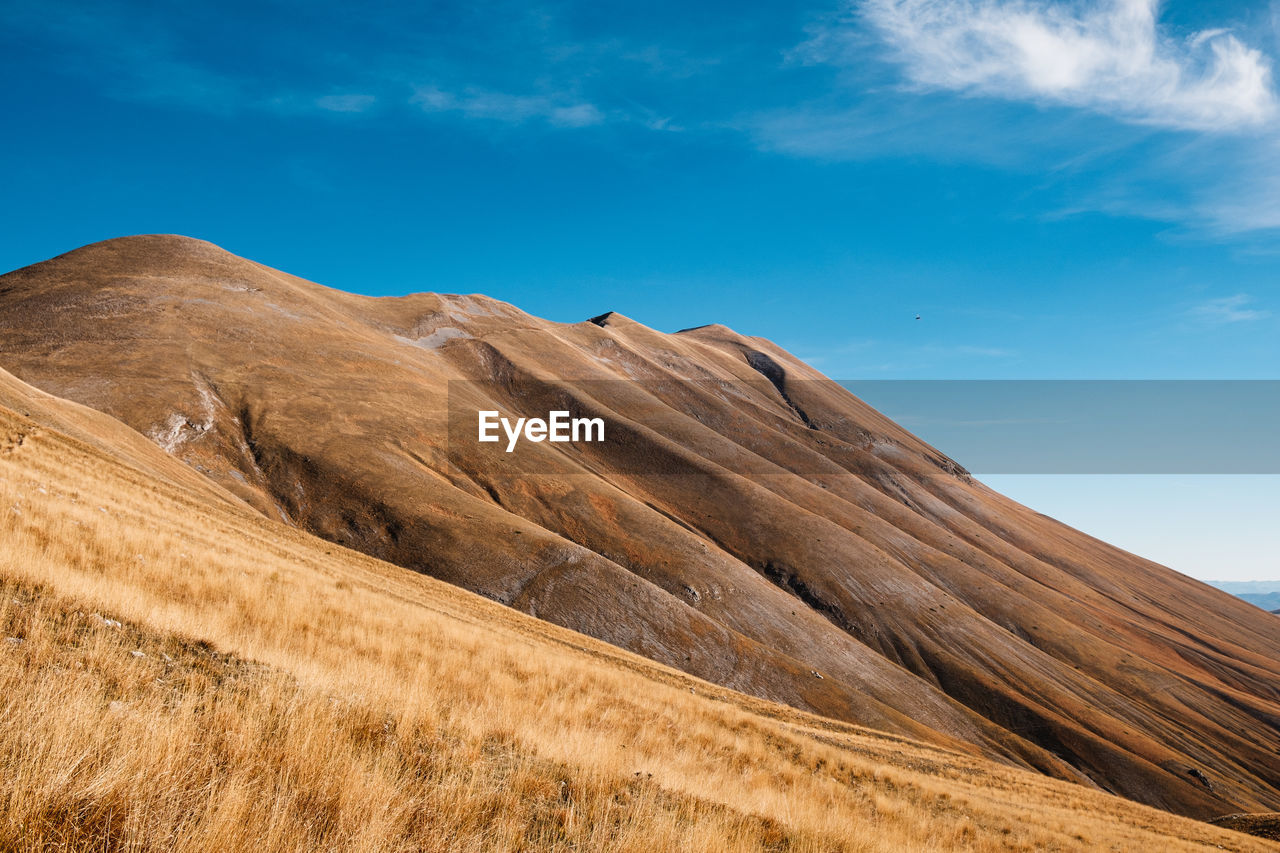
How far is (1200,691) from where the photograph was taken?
386 feet

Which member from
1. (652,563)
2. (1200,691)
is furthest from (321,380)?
(1200,691)

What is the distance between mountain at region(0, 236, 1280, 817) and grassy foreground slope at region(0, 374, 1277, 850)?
164ft

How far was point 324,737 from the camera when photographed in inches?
231

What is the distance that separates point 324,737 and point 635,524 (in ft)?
278

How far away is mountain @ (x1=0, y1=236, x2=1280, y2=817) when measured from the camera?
70750mm

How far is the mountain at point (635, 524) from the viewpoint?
70750mm

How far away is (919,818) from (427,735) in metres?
12.6

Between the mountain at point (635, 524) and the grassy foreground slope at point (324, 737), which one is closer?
the grassy foreground slope at point (324, 737)

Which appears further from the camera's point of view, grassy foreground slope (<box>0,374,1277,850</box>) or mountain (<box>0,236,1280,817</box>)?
mountain (<box>0,236,1280,817</box>)

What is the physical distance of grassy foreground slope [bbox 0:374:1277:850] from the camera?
4309 mm

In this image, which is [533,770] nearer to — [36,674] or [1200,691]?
[36,674]

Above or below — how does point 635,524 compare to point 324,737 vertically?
above

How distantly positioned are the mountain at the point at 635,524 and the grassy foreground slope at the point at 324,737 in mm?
50018

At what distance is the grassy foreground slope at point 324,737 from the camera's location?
431 centimetres
